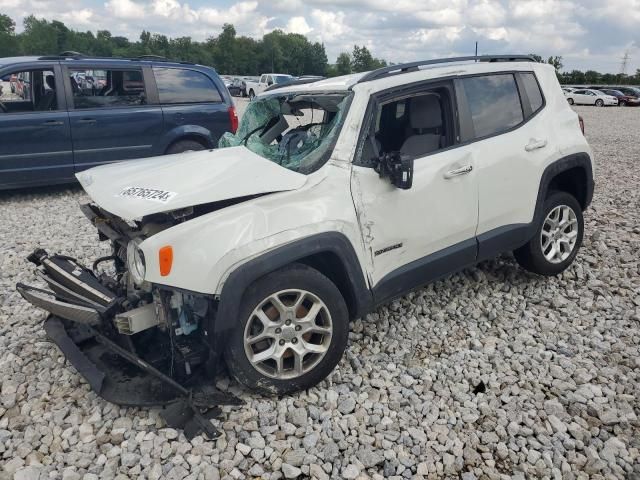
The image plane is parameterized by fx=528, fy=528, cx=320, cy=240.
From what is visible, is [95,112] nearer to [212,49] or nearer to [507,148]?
[507,148]

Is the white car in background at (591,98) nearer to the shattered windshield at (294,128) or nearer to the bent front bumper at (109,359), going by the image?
the shattered windshield at (294,128)

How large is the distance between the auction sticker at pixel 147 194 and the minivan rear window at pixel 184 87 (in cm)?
531

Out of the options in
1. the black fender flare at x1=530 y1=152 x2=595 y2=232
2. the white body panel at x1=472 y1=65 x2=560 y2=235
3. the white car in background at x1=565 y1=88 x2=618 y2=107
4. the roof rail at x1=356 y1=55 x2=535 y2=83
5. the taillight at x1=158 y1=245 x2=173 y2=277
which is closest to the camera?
the taillight at x1=158 y1=245 x2=173 y2=277

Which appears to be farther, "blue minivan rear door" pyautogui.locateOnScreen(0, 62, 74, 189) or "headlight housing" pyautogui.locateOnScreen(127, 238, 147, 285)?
"blue minivan rear door" pyautogui.locateOnScreen(0, 62, 74, 189)

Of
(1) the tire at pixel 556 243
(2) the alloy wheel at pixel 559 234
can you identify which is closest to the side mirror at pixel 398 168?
(1) the tire at pixel 556 243

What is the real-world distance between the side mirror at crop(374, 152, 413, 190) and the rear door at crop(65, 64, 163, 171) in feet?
18.1

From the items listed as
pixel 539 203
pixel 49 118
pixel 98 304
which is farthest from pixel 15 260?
pixel 539 203

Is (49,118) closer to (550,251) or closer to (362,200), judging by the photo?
(362,200)

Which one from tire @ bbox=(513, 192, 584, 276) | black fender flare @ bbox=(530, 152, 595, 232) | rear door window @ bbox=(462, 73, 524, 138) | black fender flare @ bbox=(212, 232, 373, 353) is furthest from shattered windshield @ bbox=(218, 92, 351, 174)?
tire @ bbox=(513, 192, 584, 276)

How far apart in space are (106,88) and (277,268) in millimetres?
5998

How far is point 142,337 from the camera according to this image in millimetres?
3359

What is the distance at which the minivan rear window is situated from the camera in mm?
7969

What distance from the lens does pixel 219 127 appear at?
27.1ft

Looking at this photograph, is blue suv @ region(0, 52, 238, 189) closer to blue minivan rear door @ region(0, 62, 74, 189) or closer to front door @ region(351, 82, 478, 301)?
blue minivan rear door @ region(0, 62, 74, 189)
